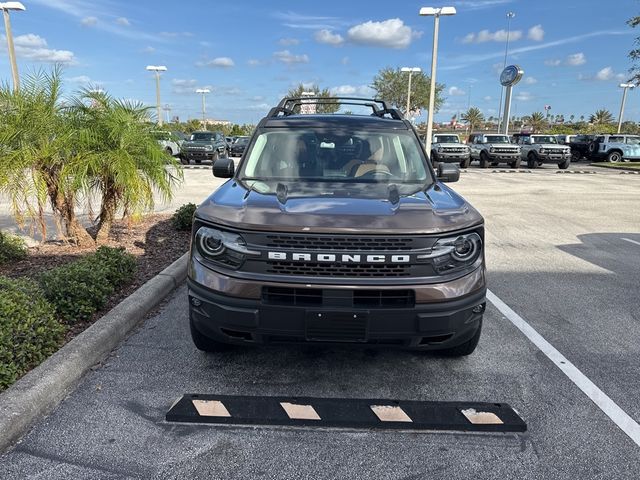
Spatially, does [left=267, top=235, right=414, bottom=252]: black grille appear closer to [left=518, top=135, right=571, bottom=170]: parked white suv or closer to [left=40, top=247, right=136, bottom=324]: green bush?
[left=40, top=247, right=136, bottom=324]: green bush

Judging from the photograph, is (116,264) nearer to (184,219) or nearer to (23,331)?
(23,331)


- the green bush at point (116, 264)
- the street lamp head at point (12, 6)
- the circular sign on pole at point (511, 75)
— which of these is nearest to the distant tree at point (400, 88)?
the circular sign on pole at point (511, 75)

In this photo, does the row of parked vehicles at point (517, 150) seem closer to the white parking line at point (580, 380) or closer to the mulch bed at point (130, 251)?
the mulch bed at point (130, 251)

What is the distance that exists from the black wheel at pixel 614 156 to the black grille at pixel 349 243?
1260 inches

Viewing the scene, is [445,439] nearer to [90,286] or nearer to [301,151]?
[301,151]

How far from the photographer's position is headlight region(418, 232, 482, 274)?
282cm

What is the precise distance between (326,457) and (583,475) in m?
1.31

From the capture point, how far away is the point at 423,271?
9.18 feet

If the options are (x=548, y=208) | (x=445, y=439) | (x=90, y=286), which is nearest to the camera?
(x=445, y=439)

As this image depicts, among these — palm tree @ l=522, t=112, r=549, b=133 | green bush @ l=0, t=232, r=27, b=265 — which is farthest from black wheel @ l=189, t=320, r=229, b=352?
palm tree @ l=522, t=112, r=549, b=133

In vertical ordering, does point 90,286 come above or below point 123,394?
above

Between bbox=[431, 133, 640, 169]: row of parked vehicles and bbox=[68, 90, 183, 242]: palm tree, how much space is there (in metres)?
19.4

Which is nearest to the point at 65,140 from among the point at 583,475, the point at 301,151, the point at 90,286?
the point at 90,286

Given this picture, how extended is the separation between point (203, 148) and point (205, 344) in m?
21.9
